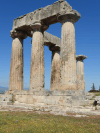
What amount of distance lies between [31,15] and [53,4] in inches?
126

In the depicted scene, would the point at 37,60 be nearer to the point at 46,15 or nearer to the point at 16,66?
the point at 16,66

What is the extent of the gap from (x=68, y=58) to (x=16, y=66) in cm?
768

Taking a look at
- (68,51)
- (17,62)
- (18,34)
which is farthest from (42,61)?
(18,34)

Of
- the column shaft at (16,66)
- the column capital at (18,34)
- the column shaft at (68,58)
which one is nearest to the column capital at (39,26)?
the column capital at (18,34)

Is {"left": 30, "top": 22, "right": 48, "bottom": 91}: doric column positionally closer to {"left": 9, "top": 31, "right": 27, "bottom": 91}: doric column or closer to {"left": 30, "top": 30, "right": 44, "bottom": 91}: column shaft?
{"left": 30, "top": 30, "right": 44, "bottom": 91}: column shaft

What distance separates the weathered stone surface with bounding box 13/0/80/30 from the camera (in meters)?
15.9

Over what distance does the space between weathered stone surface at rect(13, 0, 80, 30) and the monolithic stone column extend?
7.16 m

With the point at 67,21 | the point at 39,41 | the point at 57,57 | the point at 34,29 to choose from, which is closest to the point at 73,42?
the point at 67,21

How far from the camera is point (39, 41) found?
17672mm

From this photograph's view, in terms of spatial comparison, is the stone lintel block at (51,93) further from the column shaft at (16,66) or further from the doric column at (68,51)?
the column shaft at (16,66)

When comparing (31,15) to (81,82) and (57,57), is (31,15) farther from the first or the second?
(81,82)

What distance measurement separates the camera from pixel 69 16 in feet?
51.1

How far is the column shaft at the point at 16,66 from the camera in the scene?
19266 mm

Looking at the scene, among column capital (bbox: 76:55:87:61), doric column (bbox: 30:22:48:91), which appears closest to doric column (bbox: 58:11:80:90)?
doric column (bbox: 30:22:48:91)
